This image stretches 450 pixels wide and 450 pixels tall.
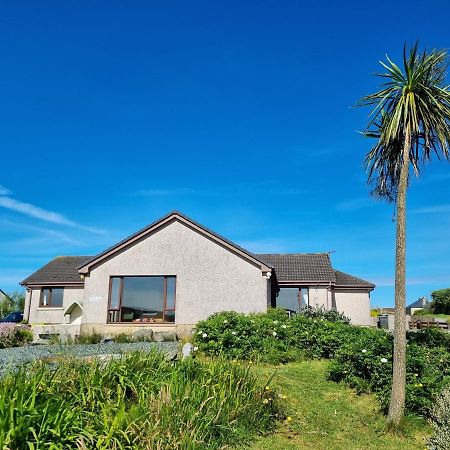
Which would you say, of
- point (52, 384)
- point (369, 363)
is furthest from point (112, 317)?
point (52, 384)

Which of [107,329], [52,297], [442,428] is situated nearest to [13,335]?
[107,329]

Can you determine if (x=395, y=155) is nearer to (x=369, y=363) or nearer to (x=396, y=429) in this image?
(x=369, y=363)

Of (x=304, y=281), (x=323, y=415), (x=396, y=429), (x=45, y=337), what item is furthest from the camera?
(x=304, y=281)

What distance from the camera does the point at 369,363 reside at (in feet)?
31.0

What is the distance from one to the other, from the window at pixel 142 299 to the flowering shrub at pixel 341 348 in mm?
5591

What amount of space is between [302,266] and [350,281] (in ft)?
Result: 10.9

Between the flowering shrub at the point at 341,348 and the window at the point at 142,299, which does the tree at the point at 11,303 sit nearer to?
the window at the point at 142,299

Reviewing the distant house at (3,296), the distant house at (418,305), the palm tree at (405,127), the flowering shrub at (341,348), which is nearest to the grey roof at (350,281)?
the flowering shrub at (341,348)

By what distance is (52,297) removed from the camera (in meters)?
29.3

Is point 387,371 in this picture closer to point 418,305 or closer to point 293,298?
point 293,298

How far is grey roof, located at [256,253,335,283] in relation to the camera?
2672cm

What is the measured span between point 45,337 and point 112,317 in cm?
319

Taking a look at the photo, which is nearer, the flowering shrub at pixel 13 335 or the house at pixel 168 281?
the flowering shrub at pixel 13 335

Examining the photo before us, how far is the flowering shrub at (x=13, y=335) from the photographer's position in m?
17.7
